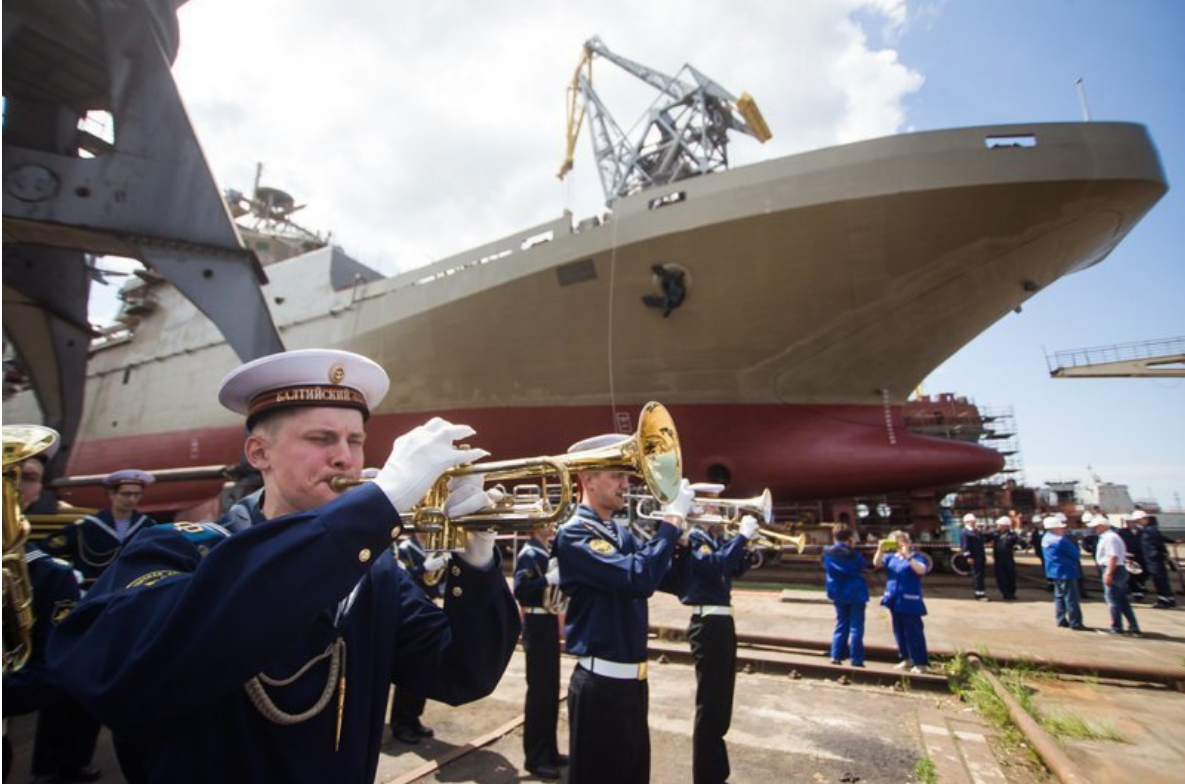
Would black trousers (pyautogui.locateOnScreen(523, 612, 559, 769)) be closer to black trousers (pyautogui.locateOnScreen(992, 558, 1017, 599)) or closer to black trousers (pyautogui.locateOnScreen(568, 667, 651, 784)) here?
black trousers (pyautogui.locateOnScreen(568, 667, 651, 784))

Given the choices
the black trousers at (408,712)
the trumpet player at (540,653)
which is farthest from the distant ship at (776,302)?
the black trousers at (408,712)

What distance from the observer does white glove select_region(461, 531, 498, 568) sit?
2.01 m

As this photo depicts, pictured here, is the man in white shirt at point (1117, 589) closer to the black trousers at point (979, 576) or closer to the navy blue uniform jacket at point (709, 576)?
the black trousers at point (979, 576)

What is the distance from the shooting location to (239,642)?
121cm

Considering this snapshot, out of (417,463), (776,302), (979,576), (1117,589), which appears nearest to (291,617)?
(417,463)

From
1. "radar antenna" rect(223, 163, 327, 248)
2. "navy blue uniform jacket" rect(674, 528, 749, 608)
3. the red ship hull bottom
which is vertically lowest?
"navy blue uniform jacket" rect(674, 528, 749, 608)

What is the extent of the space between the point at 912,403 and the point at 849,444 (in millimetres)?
24138

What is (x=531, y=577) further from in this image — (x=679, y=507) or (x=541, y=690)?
(x=679, y=507)

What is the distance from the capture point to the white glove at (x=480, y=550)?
2008 mm

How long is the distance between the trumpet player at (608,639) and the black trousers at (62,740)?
3.68 metres

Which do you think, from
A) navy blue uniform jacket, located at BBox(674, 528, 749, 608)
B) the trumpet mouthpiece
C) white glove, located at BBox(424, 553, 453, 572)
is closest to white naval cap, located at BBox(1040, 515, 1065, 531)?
navy blue uniform jacket, located at BBox(674, 528, 749, 608)

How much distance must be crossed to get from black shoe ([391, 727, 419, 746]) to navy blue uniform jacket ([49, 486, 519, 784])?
11.9 ft

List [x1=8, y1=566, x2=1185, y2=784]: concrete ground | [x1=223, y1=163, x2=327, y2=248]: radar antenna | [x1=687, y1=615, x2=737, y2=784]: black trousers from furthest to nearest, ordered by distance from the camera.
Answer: [x1=223, y1=163, x2=327, y2=248]: radar antenna < [x1=8, y1=566, x2=1185, y2=784]: concrete ground < [x1=687, y1=615, x2=737, y2=784]: black trousers

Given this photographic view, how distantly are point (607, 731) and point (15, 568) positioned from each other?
323cm
